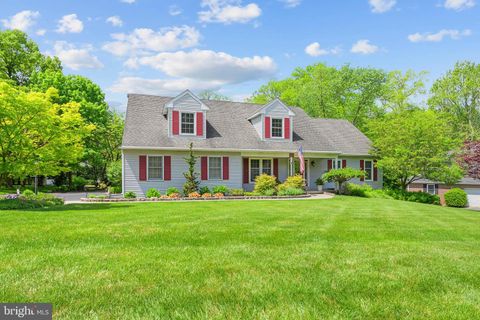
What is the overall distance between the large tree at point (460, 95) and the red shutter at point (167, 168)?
125 ft

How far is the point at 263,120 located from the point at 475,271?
1843 cm

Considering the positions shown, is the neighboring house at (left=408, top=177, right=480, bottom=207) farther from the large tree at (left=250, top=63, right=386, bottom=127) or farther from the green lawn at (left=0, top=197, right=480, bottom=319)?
the green lawn at (left=0, top=197, right=480, bottom=319)

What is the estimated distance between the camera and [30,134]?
489 inches

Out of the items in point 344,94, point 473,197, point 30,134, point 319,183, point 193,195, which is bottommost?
point 473,197

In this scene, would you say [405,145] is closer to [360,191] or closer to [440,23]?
[360,191]

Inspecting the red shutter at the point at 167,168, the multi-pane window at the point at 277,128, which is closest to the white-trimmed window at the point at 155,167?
the red shutter at the point at 167,168

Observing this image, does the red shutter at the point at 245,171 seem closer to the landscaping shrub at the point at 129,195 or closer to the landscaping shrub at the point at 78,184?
the landscaping shrub at the point at 129,195

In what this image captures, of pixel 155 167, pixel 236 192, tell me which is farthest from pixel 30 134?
pixel 236 192

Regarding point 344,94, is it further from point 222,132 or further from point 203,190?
point 203,190

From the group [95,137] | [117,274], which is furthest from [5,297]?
[95,137]

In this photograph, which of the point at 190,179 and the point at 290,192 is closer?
the point at 190,179

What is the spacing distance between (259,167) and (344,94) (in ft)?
76.6

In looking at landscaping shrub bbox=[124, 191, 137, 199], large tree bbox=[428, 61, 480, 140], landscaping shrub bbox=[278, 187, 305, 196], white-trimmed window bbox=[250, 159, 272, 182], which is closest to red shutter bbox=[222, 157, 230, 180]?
white-trimmed window bbox=[250, 159, 272, 182]

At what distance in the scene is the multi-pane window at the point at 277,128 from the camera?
22734 millimetres
